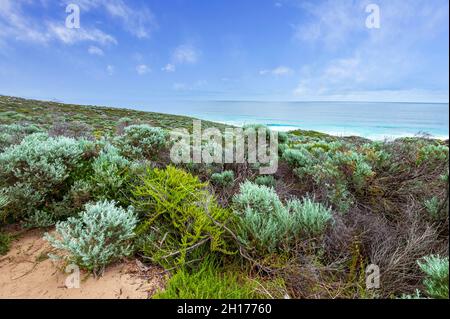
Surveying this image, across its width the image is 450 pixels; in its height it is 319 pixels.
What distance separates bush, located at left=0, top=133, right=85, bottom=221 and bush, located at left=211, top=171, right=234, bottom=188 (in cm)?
259

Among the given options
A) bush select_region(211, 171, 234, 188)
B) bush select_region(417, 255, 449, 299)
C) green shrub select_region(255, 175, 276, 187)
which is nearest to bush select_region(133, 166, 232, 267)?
bush select_region(211, 171, 234, 188)

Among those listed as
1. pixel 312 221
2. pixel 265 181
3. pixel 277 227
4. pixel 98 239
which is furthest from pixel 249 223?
pixel 265 181

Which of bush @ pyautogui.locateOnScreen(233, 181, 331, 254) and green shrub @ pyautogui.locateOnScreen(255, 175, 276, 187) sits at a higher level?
green shrub @ pyautogui.locateOnScreen(255, 175, 276, 187)

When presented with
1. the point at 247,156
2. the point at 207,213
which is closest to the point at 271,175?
the point at 247,156

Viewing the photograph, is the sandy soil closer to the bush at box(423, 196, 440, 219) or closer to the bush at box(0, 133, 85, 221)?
the bush at box(0, 133, 85, 221)

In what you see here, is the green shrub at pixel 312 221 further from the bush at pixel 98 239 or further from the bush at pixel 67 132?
the bush at pixel 67 132

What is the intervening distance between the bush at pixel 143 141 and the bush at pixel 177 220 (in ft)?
7.52

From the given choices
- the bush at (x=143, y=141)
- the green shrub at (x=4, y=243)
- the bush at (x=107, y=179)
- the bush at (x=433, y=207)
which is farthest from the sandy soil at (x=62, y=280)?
the bush at (x=433, y=207)

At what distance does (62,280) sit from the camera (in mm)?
2684

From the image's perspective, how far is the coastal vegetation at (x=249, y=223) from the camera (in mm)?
2486

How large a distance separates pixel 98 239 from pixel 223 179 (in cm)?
269

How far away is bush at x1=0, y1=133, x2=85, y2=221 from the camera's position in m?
3.60

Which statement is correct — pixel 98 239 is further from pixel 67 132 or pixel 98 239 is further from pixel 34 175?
pixel 67 132
